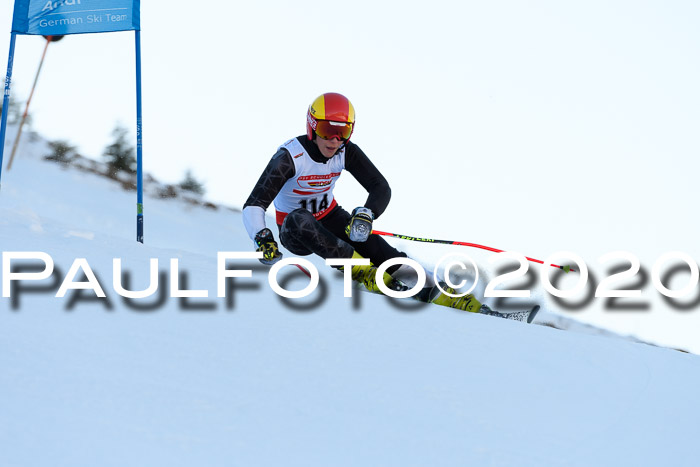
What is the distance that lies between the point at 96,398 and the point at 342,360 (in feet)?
2.83

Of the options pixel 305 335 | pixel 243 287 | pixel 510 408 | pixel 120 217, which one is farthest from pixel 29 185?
pixel 510 408

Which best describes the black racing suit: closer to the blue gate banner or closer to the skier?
the skier

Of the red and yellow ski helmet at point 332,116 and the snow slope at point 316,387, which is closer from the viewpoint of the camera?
the snow slope at point 316,387

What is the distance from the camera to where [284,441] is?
1.83 m

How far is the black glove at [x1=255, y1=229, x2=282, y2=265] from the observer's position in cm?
426

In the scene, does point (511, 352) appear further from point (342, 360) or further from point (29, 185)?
point (29, 185)

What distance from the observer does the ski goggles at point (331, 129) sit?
15.0 feet

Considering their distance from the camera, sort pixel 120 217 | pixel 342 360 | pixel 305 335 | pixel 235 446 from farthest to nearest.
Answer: pixel 120 217 < pixel 305 335 < pixel 342 360 < pixel 235 446

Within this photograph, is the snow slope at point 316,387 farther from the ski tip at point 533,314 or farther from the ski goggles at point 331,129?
the ski goggles at point 331,129

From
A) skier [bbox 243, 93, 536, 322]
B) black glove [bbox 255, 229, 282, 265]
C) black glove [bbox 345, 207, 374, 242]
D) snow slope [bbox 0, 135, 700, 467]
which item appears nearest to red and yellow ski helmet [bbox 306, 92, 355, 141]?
skier [bbox 243, 93, 536, 322]

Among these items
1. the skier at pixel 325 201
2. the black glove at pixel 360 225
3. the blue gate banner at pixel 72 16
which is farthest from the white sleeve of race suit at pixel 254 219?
the blue gate banner at pixel 72 16

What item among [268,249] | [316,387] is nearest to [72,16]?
[268,249]

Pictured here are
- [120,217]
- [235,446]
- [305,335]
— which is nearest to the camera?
[235,446]

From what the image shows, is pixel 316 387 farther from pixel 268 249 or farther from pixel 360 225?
pixel 360 225
